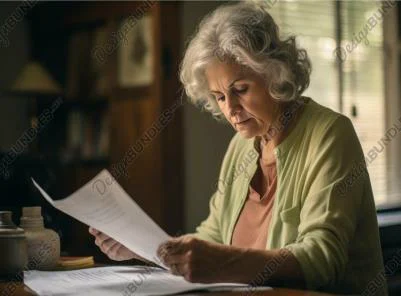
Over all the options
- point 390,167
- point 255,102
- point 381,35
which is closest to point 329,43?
point 381,35

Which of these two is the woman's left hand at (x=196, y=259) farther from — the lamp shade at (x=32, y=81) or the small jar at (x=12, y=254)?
the lamp shade at (x=32, y=81)

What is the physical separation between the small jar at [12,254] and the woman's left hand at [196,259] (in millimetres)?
333

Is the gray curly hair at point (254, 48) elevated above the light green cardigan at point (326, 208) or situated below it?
above

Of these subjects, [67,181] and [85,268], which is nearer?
[85,268]

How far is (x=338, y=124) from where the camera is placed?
1.51 m

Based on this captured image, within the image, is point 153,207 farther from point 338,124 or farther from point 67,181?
point 338,124

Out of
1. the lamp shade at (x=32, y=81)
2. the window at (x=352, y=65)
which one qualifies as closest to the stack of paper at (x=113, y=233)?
the window at (x=352, y=65)

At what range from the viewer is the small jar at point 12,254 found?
54.3 inches

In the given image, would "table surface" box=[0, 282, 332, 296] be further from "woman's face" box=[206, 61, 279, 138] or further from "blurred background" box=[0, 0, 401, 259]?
"blurred background" box=[0, 0, 401, 259]

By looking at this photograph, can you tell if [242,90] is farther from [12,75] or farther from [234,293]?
[12,75]

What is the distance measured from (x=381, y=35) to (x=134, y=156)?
5.28 feet

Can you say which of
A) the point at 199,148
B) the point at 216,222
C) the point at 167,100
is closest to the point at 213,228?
the point at 216,222

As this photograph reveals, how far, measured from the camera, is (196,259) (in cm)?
119

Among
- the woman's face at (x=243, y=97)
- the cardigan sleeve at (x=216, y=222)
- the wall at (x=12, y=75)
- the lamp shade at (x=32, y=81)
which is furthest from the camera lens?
the wall at (x=12, y=75)
